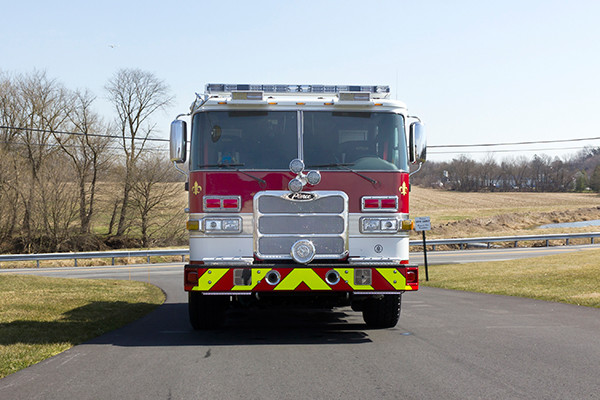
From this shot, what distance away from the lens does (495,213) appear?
202 ft

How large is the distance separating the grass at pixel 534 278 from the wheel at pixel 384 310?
5219mm

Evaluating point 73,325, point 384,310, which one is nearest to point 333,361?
point 384,310

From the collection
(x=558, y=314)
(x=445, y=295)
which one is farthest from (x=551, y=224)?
(x=558, y=314)

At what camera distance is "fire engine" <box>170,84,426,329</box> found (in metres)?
8.41

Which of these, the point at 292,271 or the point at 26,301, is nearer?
the point at 292,271

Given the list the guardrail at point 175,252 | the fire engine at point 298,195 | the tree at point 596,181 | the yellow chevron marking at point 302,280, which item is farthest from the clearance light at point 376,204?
the tree at point 596,181

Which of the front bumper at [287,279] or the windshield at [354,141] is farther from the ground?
the windshield at [354,141]

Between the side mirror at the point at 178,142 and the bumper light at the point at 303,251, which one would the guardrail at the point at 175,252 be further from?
the bumper light at the point at 303,251

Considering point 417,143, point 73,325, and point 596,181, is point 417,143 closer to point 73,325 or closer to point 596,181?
point 73,325

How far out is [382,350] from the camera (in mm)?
7859

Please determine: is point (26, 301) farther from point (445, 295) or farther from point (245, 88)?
point (445, 295)

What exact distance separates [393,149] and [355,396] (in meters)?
3.98

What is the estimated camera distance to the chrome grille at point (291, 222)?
848 cm

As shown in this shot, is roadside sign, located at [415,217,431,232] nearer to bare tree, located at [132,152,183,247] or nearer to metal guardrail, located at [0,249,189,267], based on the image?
metal guardrail, located at [0,249,189,267]
